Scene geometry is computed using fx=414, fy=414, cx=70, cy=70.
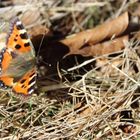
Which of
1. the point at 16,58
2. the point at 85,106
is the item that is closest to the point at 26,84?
the point at 16,58

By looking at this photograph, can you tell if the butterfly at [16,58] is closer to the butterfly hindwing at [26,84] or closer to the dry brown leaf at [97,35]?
the butterfly hindwing at [26,84]

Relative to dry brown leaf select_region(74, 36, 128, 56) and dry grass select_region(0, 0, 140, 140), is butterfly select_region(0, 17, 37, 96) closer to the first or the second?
dry grass select_region(0, 0, 140, 140)

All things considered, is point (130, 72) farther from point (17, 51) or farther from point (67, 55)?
point (17, 51)

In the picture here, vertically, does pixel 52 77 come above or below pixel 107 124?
above

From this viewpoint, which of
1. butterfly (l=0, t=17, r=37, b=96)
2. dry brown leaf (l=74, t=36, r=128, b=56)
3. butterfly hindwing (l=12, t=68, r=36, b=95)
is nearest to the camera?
butterfly hindwing (l=12, t=68, r=36, b=95)

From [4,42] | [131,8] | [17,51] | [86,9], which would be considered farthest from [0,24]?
[131,8]

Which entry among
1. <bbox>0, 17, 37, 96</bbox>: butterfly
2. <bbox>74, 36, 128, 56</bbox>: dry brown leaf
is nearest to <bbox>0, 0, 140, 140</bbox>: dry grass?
<bbox>74, 36, 128, 56</bbox>: dry brown leaf
